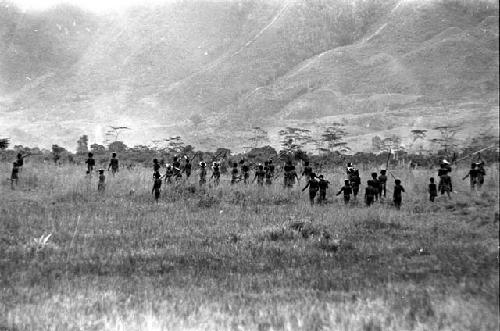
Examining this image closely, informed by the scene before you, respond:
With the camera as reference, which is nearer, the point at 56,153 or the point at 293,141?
the point at 56,153

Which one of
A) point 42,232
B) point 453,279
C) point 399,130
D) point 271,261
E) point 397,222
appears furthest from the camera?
point 399,130

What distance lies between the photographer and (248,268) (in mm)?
9109

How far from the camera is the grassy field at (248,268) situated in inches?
230

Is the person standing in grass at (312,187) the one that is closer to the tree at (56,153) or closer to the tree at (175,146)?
the tree at (56,153)

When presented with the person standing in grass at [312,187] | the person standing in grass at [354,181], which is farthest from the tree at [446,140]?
the person standing in grass at [312,187]

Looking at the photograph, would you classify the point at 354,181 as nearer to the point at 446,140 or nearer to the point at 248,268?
the point at 248,268

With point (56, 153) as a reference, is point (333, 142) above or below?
above

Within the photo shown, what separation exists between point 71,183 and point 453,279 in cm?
1871

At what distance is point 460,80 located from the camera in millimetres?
193500

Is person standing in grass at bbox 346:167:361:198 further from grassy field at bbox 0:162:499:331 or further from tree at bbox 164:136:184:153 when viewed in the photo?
tree at bbox 164:136:184:153

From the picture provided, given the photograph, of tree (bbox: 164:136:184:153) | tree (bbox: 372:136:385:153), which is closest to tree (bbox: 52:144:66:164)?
tree (bbox: 164:136:184:153)

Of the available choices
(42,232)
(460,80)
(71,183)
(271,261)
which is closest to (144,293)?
(271,261)

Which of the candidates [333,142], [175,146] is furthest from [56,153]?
[333,142]

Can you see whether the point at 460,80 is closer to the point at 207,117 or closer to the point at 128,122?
the point at 207,117
